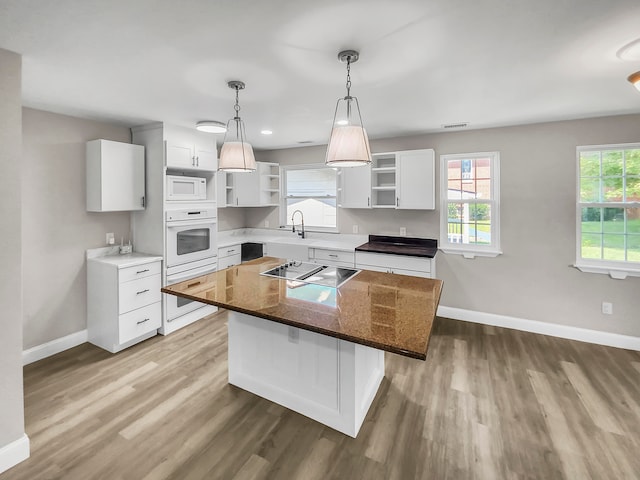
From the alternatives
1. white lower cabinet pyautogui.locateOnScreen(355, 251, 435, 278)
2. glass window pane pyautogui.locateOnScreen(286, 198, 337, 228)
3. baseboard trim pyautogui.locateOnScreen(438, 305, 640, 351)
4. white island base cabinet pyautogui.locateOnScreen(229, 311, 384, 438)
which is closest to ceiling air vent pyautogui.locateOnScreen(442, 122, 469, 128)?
white lower cabinet pyautogui.locateOnScreen(355, 251, 435, 278)

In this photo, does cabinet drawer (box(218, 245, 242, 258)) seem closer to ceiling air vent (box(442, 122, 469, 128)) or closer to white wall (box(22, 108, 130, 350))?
white wall (box(22, 108, 130, 350))

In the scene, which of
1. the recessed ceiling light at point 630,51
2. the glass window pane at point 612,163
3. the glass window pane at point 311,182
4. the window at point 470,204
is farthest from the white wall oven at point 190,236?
the glass window pane at point 612,163

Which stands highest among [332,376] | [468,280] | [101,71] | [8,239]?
[101,71]

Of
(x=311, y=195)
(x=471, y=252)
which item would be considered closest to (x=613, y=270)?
(x=471, y=252)

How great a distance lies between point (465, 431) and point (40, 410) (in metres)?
3.07

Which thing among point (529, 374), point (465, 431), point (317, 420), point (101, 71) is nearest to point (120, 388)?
point (317, 420)

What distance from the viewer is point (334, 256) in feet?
13.9

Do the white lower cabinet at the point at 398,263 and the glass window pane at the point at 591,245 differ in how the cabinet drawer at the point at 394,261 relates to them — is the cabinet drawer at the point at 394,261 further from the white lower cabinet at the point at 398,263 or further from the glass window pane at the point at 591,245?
the glass window pane at the point at 591,245

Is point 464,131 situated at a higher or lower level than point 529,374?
higher

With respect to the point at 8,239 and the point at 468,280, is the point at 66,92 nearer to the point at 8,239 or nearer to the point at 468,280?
the point at 8,239

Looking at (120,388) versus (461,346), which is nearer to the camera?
(120,388)

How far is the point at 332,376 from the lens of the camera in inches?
83.4

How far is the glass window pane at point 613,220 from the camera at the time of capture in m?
3.33

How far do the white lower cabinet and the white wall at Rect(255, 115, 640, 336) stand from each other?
522mm
